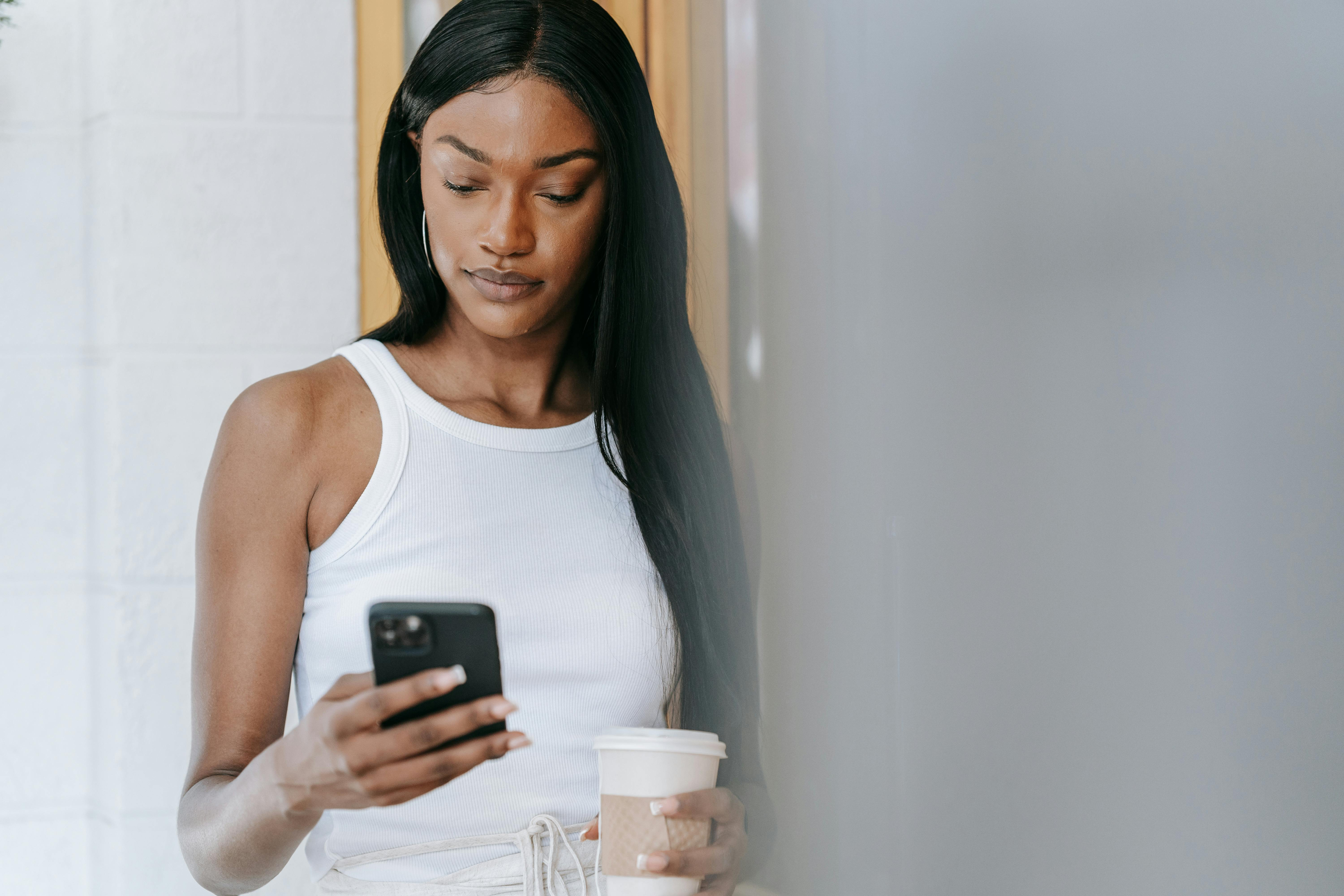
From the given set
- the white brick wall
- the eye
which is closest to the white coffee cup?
the eye

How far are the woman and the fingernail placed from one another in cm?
16

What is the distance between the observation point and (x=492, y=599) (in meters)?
0.67

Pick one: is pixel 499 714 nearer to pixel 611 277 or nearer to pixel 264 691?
pixel 264 691

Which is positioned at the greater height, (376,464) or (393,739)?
(376,464)

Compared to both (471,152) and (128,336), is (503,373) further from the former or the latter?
(128,336)

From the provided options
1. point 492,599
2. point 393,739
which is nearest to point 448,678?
point 393,739

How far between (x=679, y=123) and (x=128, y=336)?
0.52 m

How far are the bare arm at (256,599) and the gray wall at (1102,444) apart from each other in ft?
1.05

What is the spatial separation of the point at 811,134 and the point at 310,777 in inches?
16.1

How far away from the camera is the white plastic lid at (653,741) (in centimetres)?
52

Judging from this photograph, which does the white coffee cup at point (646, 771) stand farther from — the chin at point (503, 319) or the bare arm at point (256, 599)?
the chin at point (503, 319)

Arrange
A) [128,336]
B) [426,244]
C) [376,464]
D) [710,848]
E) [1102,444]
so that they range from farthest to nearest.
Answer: [128,336] → [426,244] → [376,464] → [710,848] → [1102,444]

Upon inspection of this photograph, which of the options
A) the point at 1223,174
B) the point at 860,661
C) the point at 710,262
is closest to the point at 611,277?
the point at 710,262

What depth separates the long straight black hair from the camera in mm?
681
